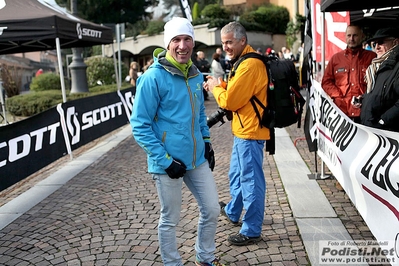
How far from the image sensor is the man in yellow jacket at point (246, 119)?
3457mm

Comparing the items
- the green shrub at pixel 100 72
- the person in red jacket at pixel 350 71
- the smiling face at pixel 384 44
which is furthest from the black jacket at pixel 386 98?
the green shrub at pixel 100 72

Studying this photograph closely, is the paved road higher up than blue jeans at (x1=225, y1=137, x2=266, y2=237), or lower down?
lower down

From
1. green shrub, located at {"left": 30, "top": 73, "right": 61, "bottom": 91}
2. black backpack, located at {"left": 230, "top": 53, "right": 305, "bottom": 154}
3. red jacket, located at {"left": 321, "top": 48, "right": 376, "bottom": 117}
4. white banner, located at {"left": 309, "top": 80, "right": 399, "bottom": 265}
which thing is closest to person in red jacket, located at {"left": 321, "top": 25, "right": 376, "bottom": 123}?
red jacket, located at {"left": 321, "top": 48, "right": 376, "bottom": 117}

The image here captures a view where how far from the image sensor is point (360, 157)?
352 cm

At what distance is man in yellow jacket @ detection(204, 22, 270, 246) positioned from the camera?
3.46 metres

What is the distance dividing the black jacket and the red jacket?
945 millimetres

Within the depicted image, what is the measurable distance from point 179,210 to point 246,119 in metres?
1.07

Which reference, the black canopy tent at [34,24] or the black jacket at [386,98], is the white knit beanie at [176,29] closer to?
the black jacket at [386,98]

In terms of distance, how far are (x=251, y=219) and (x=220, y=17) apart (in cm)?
3262

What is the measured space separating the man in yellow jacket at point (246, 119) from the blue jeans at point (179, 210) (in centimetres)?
60

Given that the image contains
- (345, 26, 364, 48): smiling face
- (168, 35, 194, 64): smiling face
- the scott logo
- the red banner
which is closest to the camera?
(168, 35, 194, 64): smiling face

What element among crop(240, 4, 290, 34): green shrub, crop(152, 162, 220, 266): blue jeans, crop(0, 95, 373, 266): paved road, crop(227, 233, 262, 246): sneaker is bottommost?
crop(0, 95, 373, 266): paved road

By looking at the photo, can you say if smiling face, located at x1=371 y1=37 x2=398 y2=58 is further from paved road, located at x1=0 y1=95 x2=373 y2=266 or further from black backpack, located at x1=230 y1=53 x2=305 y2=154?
paved road, located at x1=0 y1=95 x2=373 y2=266

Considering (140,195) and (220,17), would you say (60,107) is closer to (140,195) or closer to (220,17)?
(140,195)
